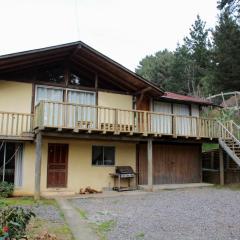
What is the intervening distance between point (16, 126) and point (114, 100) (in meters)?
5.34

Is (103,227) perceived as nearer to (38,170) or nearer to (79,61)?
(38,170)

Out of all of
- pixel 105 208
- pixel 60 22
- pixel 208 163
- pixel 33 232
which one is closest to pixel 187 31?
pixel 208 163

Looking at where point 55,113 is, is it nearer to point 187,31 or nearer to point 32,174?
point 32,174

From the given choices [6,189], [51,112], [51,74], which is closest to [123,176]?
[51,112]

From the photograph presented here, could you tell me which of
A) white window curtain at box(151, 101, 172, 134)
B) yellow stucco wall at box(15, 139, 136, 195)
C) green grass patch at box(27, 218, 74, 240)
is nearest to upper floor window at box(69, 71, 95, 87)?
yellow stucco wall at box(15, 139, 136, 195)

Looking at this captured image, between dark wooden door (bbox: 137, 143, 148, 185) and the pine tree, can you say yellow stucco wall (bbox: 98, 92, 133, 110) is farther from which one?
the pine tree

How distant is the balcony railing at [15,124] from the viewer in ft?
49.3

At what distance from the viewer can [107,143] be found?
58.2ft

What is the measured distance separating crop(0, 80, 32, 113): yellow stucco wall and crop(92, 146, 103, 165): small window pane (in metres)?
3.82

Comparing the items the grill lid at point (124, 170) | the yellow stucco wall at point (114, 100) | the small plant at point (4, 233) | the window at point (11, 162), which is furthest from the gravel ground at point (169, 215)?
the yellow stucco wall at point (114, 100)

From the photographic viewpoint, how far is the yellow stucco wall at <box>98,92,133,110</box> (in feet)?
58.4

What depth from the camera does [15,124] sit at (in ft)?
50.6

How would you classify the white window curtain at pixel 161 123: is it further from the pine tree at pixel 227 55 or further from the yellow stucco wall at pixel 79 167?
the pine tree at pixel 227 55

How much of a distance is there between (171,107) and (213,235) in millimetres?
12892
